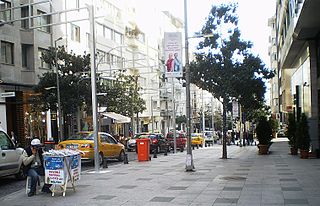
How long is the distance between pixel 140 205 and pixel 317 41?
53.8 ft

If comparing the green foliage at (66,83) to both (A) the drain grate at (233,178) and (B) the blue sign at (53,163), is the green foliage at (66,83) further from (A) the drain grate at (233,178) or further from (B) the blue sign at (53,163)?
(B) the blue sign at (53,163)

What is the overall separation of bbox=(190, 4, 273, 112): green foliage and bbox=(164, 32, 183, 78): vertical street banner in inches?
199

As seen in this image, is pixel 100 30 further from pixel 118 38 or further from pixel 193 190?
pixel 193 190

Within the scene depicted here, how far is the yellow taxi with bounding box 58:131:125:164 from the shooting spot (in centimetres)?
1853

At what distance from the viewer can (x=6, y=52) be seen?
31250 mm

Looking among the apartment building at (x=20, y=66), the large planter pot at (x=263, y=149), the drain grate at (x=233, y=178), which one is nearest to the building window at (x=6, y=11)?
the apartment building at (x=20, y=66)

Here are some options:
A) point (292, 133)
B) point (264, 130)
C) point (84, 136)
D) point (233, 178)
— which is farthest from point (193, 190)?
point (264, 130)

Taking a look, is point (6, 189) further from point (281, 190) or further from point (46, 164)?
point (281, 190)

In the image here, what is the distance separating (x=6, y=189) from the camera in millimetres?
12867

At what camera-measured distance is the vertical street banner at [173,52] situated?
1609 centimetres

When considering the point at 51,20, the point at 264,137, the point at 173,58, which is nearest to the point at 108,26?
the point at 51,20

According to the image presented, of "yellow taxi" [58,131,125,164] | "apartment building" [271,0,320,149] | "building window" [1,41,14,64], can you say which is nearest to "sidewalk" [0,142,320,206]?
"yellow taxi" [58,131,125,164]

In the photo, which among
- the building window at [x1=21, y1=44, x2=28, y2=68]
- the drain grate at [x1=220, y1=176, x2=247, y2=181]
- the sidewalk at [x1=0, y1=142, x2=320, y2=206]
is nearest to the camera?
the sidewalk at [x1=0, y1=142, x2=320, y2=206]

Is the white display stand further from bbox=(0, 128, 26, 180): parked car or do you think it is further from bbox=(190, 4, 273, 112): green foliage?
bbox=(190, 4, 273, 112): green foliage
